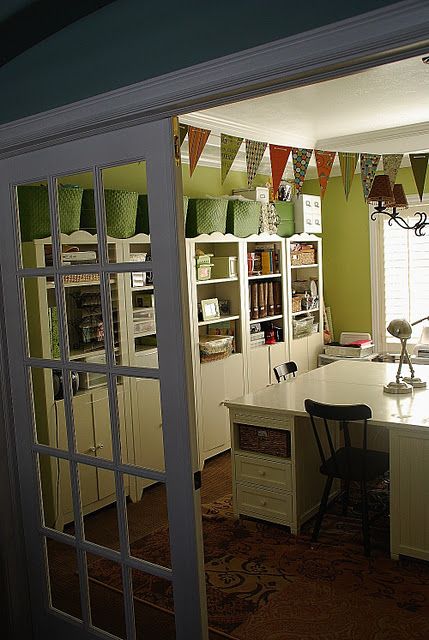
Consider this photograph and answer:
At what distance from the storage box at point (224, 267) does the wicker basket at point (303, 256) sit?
912 mm

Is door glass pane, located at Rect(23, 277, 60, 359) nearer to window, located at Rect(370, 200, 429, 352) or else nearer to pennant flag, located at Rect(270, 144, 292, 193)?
pennant flag, located at Rect(270, 144, 292, 193)

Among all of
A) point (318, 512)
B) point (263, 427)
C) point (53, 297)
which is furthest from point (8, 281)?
point (318, 512)

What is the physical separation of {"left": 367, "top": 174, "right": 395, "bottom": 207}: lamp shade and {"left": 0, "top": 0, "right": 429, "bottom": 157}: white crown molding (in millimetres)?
2368

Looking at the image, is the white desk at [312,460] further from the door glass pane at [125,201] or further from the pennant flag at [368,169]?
the door glass pane at [125,201]

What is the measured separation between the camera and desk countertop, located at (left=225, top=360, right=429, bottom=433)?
3565 mm

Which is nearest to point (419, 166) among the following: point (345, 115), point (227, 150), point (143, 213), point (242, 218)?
point (345, 115)

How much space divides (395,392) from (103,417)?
2.35m

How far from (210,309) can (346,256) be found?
1976 millimetres

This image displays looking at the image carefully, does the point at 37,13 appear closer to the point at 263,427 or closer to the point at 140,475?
the point at 140,475

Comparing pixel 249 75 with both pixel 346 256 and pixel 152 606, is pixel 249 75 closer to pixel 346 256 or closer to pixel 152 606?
pixel 152 606

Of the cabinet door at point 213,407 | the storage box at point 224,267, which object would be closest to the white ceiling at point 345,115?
the storage box at point 224,267

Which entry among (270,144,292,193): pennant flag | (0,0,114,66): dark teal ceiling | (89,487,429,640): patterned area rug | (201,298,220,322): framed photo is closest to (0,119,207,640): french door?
(89,487,429,640): patterned area rug

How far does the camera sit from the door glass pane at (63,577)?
2492 millimetres

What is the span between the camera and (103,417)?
230 centimetres
